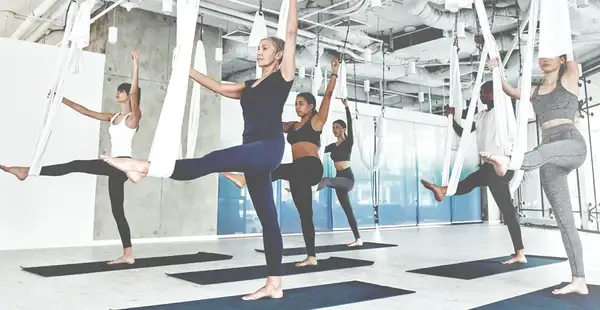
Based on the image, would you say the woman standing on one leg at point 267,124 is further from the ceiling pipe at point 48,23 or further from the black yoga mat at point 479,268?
the ceiling pipe at point 48,23

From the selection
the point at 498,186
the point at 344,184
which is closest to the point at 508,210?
the point at 498,186

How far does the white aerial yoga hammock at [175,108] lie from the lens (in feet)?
6.60

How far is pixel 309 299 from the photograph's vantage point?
2619 mm

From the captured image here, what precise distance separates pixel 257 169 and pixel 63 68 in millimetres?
2008

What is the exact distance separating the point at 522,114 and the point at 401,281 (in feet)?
4.68

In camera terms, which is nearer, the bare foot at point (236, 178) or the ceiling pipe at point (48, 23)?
the bare foot at point (236, 178)

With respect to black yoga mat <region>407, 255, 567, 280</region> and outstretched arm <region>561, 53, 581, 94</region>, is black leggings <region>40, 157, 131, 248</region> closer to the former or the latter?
black yoga mat <region>407, 255, 567, 280</region>

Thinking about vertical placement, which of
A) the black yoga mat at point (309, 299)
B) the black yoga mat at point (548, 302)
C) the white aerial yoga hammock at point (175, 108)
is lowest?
the black yoga mat at point (548, 302)

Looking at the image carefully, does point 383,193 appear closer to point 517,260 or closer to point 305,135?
point 517,260

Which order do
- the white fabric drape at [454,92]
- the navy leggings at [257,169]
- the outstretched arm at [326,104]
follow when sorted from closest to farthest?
1. the navy leggings at [257,169]
2. the outstretched arm at [326,104]
3. the white fabric drape at [454,92]

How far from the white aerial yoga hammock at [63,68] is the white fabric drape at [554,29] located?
318cm

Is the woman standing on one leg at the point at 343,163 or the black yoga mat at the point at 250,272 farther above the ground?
the woman standing on one leg at the point at 343,163

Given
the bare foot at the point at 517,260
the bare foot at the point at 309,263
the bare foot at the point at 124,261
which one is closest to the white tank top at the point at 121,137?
the bare foot at the point at 124,261

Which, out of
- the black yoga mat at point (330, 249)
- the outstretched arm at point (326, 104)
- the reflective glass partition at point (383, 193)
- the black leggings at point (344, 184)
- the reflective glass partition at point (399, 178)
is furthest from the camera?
the reflective glass partition at point (399, 178)
